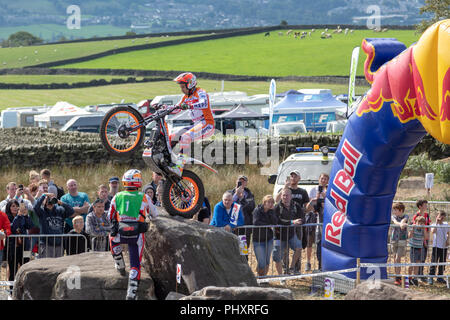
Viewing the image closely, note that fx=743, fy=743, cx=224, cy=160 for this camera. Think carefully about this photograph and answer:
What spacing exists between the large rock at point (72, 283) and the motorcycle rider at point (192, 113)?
179 centimetres

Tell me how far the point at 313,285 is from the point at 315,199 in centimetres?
247

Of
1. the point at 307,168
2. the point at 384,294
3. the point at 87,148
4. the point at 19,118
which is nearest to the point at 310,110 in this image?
the point at 19,118

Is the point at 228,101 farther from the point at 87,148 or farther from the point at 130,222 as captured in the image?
the point at 130,222

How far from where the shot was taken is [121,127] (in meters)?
10.7

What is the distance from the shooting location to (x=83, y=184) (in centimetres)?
2173

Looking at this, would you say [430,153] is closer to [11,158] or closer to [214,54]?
[11,158]

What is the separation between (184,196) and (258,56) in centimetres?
7729

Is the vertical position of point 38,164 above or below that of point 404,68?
below

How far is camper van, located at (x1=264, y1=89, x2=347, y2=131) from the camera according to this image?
35.2 meters

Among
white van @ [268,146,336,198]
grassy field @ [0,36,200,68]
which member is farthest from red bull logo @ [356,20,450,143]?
grassy field @ [0,36,200,68]

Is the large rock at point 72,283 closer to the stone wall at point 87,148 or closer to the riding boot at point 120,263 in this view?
the riding boot at point 120,263

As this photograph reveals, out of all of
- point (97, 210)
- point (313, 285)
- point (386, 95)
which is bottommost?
point (313, 285)

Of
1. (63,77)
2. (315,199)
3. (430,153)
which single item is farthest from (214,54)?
(315,199)

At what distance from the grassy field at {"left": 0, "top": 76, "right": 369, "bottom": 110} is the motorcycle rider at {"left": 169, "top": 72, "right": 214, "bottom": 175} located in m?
47.8
